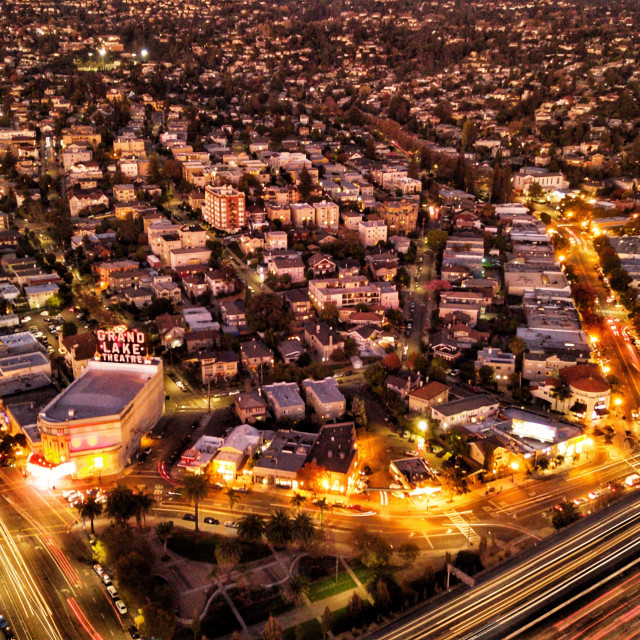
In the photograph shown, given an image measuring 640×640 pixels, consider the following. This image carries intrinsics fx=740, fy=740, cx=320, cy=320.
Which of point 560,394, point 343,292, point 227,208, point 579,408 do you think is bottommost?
point 579,408

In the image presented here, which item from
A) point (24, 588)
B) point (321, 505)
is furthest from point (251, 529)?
point (24, 588)

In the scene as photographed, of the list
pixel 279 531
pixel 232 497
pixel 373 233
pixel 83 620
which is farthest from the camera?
pixel 373 233

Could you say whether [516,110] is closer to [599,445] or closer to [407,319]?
[407,319]

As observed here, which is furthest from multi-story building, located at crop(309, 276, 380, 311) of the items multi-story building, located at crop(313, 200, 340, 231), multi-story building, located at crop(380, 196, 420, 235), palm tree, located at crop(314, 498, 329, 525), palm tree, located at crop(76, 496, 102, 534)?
palm tree, located at crop(76, 496, 102, 534)

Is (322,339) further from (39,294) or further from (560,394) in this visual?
(39,294)

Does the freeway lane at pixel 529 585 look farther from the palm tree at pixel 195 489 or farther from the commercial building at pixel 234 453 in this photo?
the commercial building at pixel 234 453
